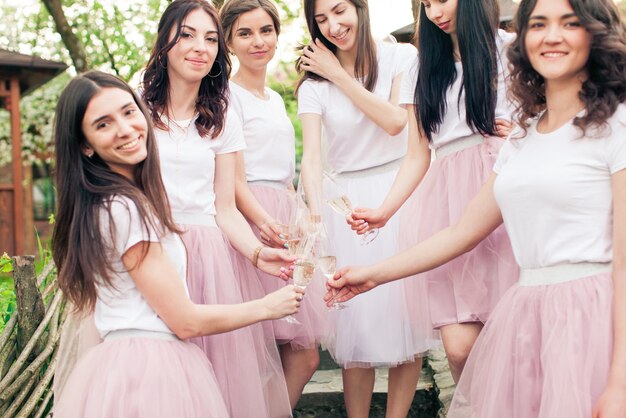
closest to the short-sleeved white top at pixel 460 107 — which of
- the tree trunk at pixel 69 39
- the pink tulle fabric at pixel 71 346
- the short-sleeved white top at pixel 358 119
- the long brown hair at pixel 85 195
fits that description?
the short-sleeved white top at pixel 358 119

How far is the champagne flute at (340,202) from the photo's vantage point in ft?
13.5

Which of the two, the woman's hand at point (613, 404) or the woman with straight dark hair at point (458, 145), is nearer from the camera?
the woman's hand at point (613, 404)

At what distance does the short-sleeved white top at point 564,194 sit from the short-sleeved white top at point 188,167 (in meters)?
1.48

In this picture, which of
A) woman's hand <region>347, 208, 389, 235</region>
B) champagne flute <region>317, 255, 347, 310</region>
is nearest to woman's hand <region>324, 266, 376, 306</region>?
champagne flute <region>317, 255, 347, 310</region>

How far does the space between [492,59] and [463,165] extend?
48 cm

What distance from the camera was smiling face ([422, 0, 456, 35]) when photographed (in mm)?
3729

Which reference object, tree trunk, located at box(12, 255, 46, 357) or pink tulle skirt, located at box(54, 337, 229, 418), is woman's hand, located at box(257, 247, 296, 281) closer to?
pink tulle skirt, located at box(54, 337, 229, 418)

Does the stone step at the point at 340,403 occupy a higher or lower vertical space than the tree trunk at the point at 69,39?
lower

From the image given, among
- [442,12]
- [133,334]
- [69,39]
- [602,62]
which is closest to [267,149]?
[442,12]

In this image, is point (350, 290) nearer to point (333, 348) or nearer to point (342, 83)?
point (333, 348)

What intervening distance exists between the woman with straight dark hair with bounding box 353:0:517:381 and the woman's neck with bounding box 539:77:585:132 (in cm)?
70

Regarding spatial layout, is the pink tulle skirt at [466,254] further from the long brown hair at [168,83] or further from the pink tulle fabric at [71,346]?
the pink tulle fabric at [71,346]

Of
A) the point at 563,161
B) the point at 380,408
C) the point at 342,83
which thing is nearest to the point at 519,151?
the point at 563,161

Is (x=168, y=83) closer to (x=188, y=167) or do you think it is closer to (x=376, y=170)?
(x=188, y=167)
